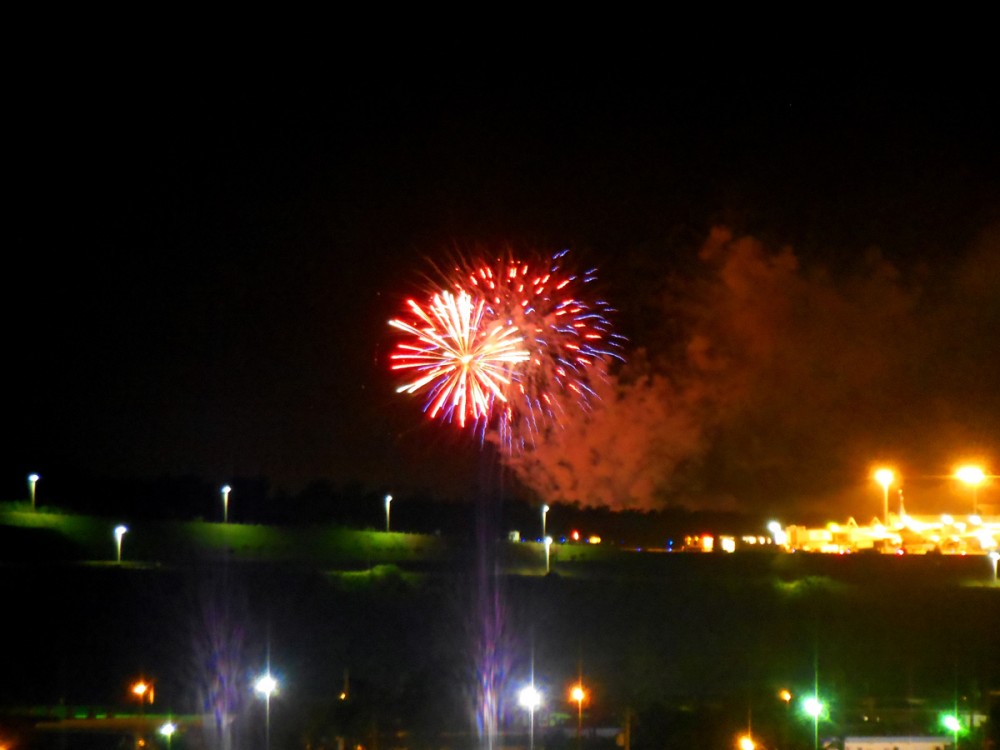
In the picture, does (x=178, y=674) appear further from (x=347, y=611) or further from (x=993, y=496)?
(x=993, y=496)

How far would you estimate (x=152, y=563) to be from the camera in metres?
19.2

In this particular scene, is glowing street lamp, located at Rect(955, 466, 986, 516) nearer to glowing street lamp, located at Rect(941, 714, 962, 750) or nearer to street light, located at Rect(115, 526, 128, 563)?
glowing street lamp, located at Rect(941, 714, 962, 750)

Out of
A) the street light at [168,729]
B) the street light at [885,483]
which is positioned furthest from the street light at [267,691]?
the street light at [885,483]

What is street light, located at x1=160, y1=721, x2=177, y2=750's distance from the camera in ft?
32.6

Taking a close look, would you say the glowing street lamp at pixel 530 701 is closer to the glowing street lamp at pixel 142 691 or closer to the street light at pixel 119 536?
the glowing street lamp at pixel 142 691

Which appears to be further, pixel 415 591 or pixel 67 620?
pixel 415 591

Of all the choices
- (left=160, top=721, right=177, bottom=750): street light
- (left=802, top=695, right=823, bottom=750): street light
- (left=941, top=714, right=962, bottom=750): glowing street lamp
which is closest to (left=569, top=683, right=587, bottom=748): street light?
(left=802, top=695, right=823, bottom=750): street light

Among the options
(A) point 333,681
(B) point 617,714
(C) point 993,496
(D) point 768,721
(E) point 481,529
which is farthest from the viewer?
(E) point 481,529

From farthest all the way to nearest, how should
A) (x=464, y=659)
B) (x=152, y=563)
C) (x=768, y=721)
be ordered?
(x=152, y=563) < (x=464, y=659) < (x=768, y=721)

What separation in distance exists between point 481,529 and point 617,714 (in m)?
14.6

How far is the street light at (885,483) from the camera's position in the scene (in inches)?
886

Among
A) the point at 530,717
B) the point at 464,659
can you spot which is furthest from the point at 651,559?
the point at 530,717

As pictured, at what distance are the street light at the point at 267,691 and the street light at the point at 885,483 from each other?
525 inches

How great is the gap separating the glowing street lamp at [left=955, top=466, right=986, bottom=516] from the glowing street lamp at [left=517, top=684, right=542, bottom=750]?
13.0 m
